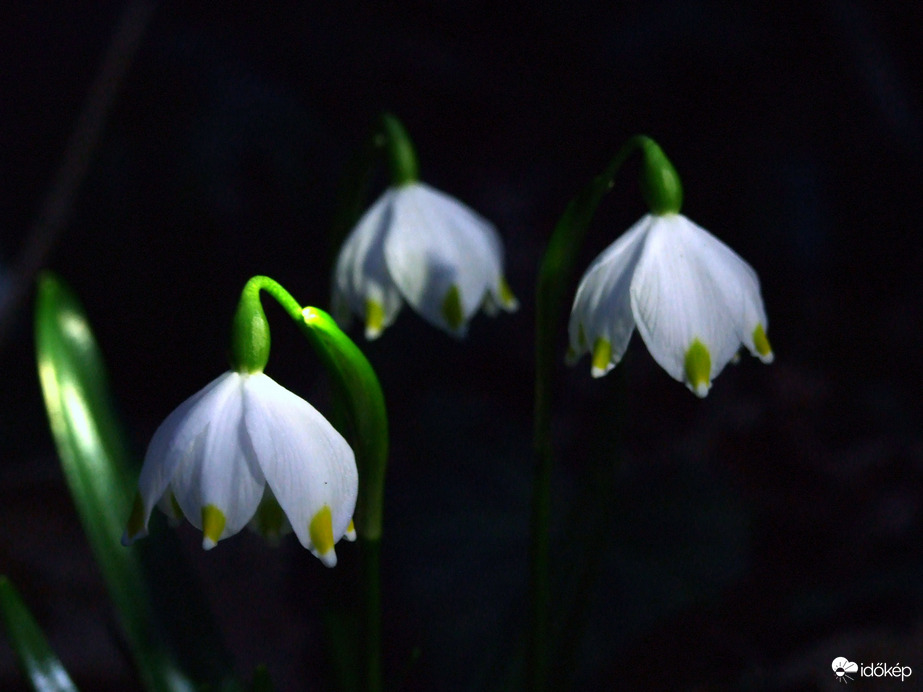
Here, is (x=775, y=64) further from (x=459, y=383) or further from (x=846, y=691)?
(x=846, y=691)

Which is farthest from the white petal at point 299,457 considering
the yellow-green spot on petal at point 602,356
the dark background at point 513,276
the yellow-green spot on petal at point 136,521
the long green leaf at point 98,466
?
the dark background at point 513,276

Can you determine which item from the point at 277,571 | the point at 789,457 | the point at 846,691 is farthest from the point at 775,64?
the point at 277,571

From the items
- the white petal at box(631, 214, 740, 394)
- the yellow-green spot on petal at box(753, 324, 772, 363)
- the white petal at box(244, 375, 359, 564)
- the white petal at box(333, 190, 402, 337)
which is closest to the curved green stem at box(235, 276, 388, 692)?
the white petal at box(244, 375, 359, 564)

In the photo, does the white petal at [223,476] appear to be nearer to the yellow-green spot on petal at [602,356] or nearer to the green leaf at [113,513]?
the yellow-green spot on petal at [602,356]

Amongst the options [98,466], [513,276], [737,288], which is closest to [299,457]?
[737,288]

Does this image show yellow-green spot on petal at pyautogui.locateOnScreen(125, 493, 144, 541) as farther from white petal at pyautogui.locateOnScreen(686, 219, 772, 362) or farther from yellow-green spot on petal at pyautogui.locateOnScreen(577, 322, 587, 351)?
white petal at pyautogui.locateOnScreen(686, 219, 772, 362)

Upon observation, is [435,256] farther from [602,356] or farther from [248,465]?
[248,465]
